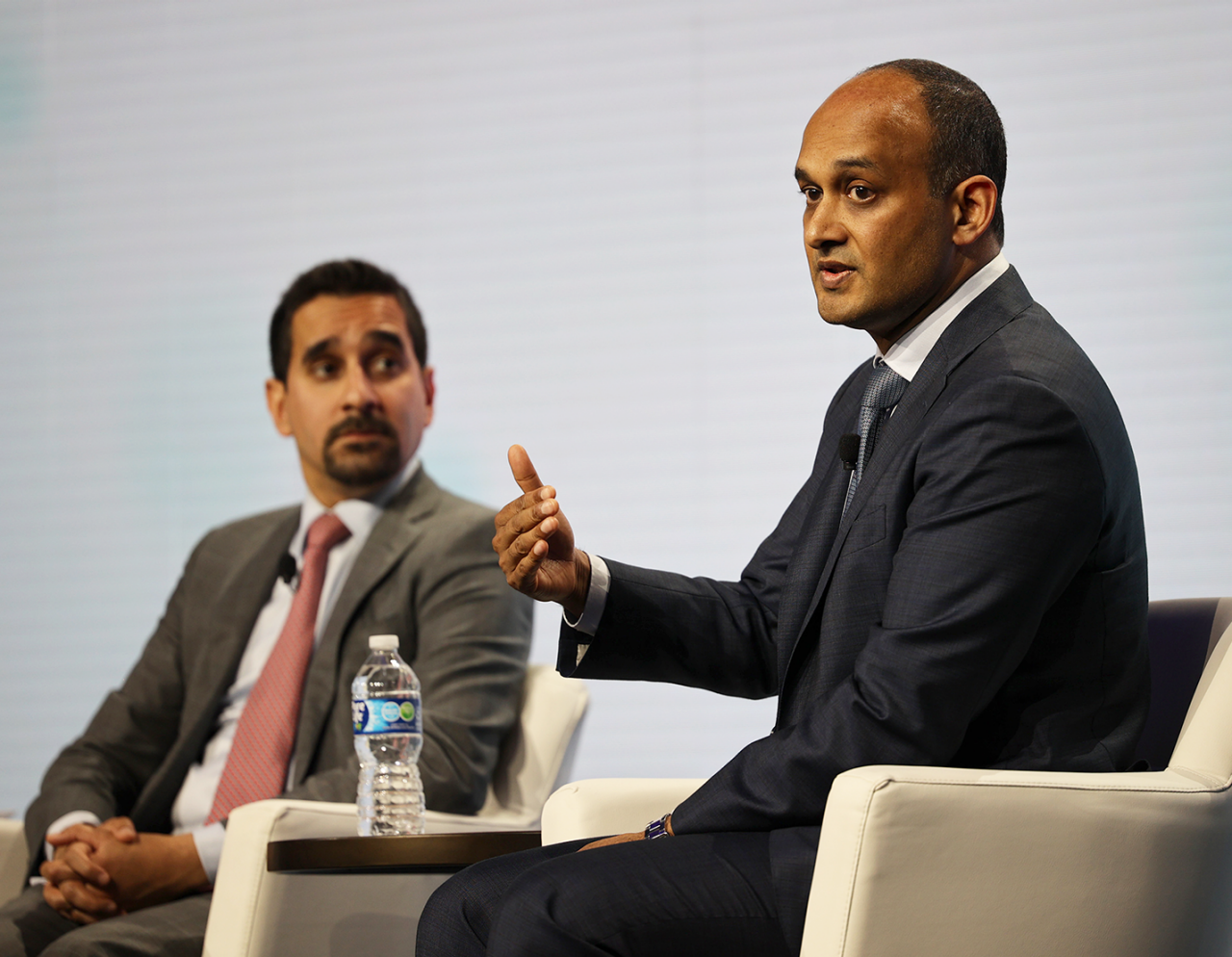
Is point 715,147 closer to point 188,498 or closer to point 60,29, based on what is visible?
point 188,498

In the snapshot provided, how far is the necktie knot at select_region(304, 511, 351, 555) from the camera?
3.04 m

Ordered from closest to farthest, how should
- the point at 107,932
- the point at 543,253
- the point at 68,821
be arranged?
the point at 107,932 < the point at 68,821 < the point at 543,253

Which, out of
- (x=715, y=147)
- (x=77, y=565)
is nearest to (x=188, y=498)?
(x=77, y=565)

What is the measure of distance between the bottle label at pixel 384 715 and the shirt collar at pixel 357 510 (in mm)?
800

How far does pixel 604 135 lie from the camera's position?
3.59 metres

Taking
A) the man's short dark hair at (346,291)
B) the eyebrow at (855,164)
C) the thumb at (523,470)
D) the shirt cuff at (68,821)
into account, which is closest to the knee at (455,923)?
the thumb at (523,470)

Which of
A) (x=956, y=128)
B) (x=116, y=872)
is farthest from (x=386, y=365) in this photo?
(x=956, y=128)

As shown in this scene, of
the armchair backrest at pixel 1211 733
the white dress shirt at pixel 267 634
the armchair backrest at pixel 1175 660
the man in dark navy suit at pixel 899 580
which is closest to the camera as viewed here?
the man in dark navy suit at pixel 899 580

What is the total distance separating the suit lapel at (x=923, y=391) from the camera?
164 centimetres

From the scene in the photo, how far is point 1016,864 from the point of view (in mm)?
1379

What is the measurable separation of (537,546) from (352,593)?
47.6 inches

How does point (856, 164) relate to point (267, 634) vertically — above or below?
above

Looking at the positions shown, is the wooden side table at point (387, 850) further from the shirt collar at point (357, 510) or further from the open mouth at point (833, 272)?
the shirt collar at point (357, 510)

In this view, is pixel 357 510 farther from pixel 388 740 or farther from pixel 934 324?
pixel 934 324
